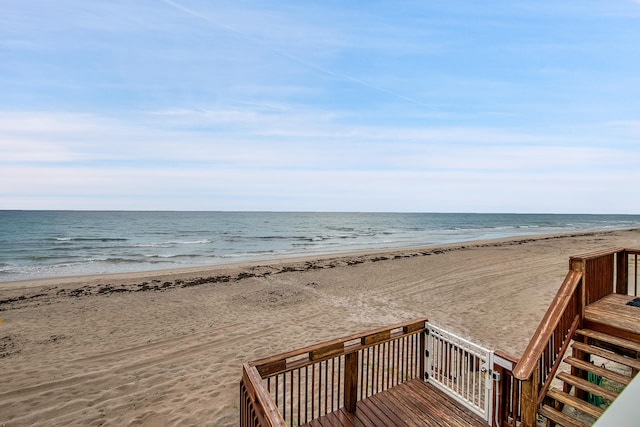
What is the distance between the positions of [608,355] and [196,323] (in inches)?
417

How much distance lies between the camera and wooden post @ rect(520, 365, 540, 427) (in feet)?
14.2

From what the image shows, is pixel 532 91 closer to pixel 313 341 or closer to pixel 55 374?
pixel 313 341

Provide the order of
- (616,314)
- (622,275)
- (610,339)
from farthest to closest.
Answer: (622,275), (616,314), (610,339)

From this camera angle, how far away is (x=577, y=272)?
5.75 m

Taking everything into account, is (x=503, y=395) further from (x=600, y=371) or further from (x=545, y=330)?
(x=600, y=371)

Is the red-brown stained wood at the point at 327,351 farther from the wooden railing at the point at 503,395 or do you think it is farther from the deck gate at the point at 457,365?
the wooden railing at the point at 503,395

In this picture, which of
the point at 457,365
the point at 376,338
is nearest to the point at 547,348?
the point at 457,365

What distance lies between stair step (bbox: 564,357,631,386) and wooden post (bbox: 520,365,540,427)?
149cm

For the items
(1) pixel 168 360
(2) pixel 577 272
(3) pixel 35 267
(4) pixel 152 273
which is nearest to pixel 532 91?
(2) pixel 577 272

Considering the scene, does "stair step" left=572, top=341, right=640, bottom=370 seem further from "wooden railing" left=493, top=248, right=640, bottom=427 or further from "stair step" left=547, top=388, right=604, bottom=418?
"stair step" left=547, top=388, right=604, bottom=418

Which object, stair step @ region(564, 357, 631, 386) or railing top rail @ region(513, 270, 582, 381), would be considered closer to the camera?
railing top rail @ region(513, 270, 582, 381)

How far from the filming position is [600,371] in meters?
5.07

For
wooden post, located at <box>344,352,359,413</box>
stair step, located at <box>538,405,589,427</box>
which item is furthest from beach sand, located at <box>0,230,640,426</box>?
stair step, located at <box>538,405,589,427</box>

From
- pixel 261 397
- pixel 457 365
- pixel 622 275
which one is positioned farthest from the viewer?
pixel 622 275
